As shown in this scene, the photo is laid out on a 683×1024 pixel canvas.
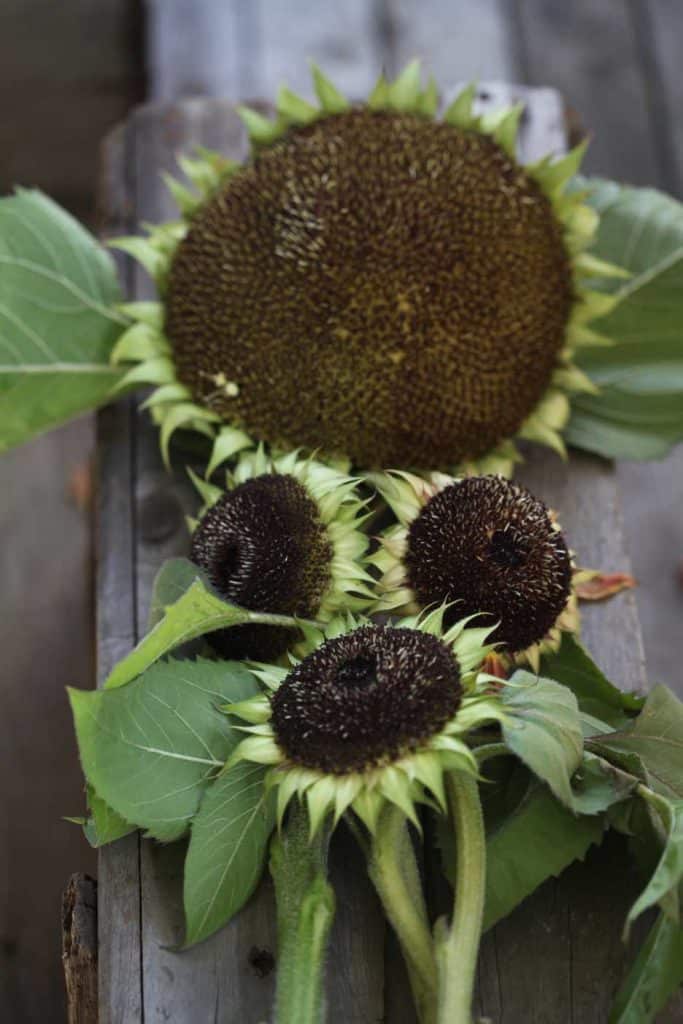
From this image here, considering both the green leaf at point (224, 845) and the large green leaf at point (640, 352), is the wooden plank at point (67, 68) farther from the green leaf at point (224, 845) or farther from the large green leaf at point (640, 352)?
the green leaf at point (224, 845)

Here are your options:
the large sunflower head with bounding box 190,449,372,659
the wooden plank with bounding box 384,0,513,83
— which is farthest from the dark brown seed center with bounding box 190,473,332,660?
the wooden plank with bounding box 384,0,513,83

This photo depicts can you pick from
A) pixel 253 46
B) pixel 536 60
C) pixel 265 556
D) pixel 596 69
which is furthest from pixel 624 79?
pixel 265 556

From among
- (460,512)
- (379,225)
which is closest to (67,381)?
(379,225)

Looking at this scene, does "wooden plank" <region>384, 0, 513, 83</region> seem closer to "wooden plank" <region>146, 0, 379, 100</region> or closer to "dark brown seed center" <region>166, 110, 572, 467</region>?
"wooden plank" <region>146, 0, 379, 100</region>

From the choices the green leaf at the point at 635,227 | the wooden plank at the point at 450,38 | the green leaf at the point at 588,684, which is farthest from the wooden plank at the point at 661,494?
the green leaf at the point at 588,684

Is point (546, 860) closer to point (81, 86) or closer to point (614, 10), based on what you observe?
point (614, 10)
